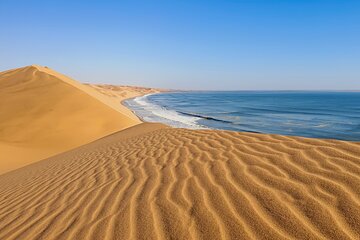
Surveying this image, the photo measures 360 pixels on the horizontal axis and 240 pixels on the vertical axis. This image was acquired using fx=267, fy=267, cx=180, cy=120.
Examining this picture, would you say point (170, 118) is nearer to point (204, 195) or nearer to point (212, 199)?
point (204, 195)

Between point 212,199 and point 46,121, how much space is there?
12.6 metres

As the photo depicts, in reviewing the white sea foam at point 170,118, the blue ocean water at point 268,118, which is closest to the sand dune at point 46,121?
the white sea foam at point 170,118

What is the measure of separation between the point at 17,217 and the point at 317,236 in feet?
10.4

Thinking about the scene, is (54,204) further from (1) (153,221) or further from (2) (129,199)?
(1) (153,221)

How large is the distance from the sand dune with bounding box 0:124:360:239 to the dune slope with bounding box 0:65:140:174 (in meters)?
5.99

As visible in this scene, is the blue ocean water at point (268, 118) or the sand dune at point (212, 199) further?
the blue ocean water at point (268, 118)

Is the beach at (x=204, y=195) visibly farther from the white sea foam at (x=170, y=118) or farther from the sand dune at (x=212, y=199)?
the white sea foam at (x=170, y=118)

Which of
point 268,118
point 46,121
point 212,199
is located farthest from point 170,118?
point 212,199

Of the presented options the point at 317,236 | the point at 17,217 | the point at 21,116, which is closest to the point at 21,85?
the point at 21,116

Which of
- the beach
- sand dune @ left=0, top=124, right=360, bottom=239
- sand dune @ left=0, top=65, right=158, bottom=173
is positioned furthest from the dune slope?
sand dune @ left=0, top=124, right=360, bottom=239

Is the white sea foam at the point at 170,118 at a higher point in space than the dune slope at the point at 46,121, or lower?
lower

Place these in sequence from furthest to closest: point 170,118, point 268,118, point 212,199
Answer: point 268,118 < point 170,118 < point 212,199

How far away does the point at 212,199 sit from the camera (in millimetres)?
2658

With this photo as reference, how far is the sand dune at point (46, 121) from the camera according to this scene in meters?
10.4
